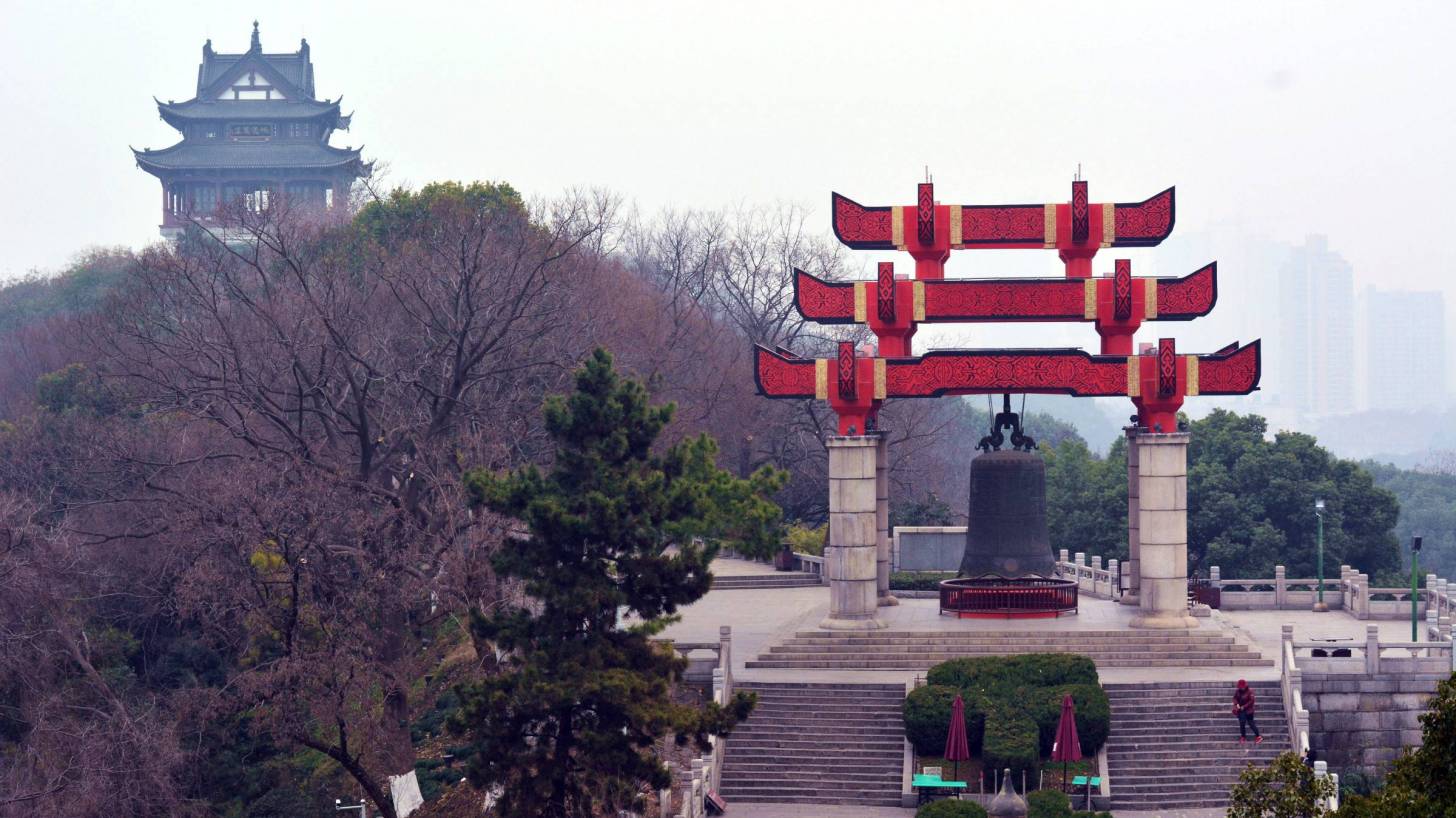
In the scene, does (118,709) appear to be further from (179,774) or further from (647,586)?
(647,586)

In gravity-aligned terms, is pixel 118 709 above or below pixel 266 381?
below

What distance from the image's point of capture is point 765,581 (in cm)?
4406

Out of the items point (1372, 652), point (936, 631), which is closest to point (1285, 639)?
point (1372, 652)

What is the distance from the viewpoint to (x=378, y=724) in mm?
31516

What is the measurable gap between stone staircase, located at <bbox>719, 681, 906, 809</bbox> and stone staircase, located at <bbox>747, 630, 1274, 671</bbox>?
5.66ft

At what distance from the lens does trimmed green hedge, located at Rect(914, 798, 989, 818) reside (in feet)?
77.2

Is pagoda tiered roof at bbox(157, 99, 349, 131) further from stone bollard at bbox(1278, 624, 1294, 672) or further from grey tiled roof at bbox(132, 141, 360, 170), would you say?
stone bollard at bbox(1278, 624, 1294, 672)

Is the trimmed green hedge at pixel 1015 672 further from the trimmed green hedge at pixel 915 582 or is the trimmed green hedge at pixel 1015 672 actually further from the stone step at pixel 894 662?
the trimmed green hedge at pixel 915 582

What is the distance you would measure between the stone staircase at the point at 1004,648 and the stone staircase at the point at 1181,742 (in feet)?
5.77

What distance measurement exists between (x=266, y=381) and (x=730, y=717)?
63.6ft

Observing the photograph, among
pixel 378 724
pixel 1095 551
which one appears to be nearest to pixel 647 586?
pixel 378 724

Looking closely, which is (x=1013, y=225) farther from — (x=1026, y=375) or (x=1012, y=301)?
(x=1026, y=375)

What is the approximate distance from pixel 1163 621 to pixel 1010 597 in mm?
2712

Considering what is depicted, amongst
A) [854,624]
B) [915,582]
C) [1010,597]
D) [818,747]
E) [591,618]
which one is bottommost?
[818,747]
